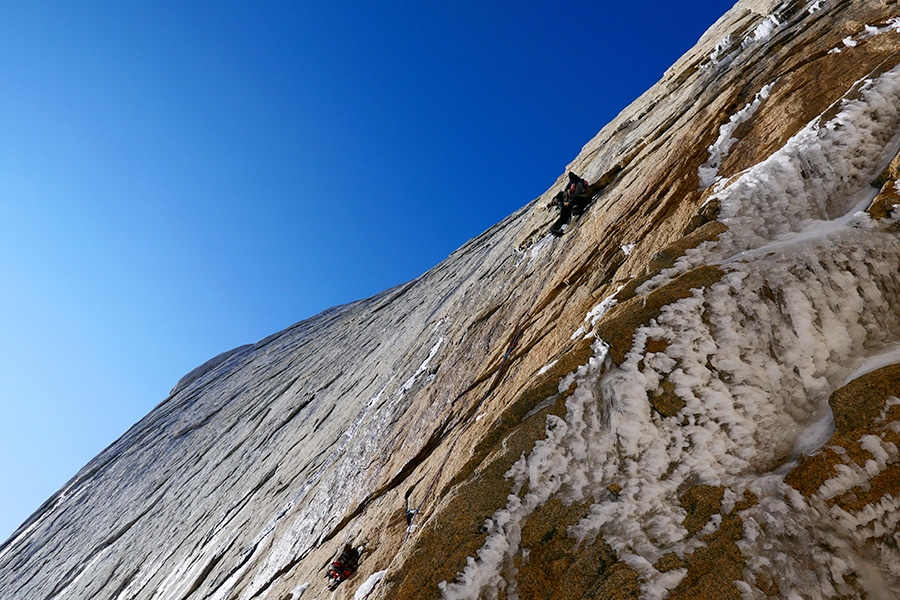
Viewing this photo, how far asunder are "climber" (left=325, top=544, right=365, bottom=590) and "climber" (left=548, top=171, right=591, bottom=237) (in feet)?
24.7

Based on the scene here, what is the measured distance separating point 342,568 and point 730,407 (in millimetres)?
4900

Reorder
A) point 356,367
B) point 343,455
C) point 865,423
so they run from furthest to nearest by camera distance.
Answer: point 356,367 < point 343,455 < point 865,423

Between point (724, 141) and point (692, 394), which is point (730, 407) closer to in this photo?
point (692, 394)

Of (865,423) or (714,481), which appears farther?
(714,481)

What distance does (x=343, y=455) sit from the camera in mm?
10172

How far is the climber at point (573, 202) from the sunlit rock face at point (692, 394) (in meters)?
1.05

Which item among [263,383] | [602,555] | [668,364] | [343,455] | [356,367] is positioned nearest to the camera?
[602,555]

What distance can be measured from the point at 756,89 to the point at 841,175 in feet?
8.52

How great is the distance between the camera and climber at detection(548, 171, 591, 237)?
10.8 meters

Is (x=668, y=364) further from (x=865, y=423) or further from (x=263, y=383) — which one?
(x=263, y=383)

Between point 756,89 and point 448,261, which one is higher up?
point 448,261

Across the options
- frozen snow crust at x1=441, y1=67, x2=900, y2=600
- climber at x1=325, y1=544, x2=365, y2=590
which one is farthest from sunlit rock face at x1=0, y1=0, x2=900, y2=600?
climber at x1=325, y1=544, x2=365, y2=590

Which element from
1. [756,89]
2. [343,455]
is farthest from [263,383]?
[756,89]

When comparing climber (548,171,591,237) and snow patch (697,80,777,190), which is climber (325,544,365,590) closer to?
snow patch (697,80,777,190)
